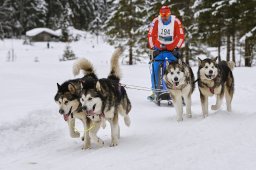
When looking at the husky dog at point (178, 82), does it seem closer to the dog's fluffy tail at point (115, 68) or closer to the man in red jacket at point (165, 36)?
the dog's fluffy tail at point (115, 68)

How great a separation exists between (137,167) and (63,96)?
167 cm

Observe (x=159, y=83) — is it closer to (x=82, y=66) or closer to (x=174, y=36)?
(x=174, y=36)

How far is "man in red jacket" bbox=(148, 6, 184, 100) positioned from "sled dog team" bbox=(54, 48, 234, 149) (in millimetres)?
1401

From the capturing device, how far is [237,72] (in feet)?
45.4

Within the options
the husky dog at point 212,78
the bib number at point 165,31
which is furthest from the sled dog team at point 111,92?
the bib number at point 165,31

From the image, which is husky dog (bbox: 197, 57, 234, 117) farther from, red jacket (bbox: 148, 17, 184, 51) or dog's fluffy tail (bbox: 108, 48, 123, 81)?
red jacket (bbox: 148, 17, 184, 51)

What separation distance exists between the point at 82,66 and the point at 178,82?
5.13ft

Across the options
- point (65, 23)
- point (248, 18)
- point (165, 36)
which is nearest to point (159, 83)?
point (165, 36)

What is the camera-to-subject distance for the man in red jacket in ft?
25.4

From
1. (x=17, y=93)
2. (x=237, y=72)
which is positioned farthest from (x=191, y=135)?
(x=237, y=72)

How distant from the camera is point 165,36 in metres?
7.86

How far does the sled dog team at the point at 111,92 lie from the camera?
4664 millimetres

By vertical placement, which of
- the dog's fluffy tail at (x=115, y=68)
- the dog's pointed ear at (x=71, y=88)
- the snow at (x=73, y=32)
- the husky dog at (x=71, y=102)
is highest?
the snow at (x=73, y=32)

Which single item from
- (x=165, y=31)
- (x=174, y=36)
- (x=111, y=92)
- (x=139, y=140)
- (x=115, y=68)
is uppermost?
(x=165, y=31)
